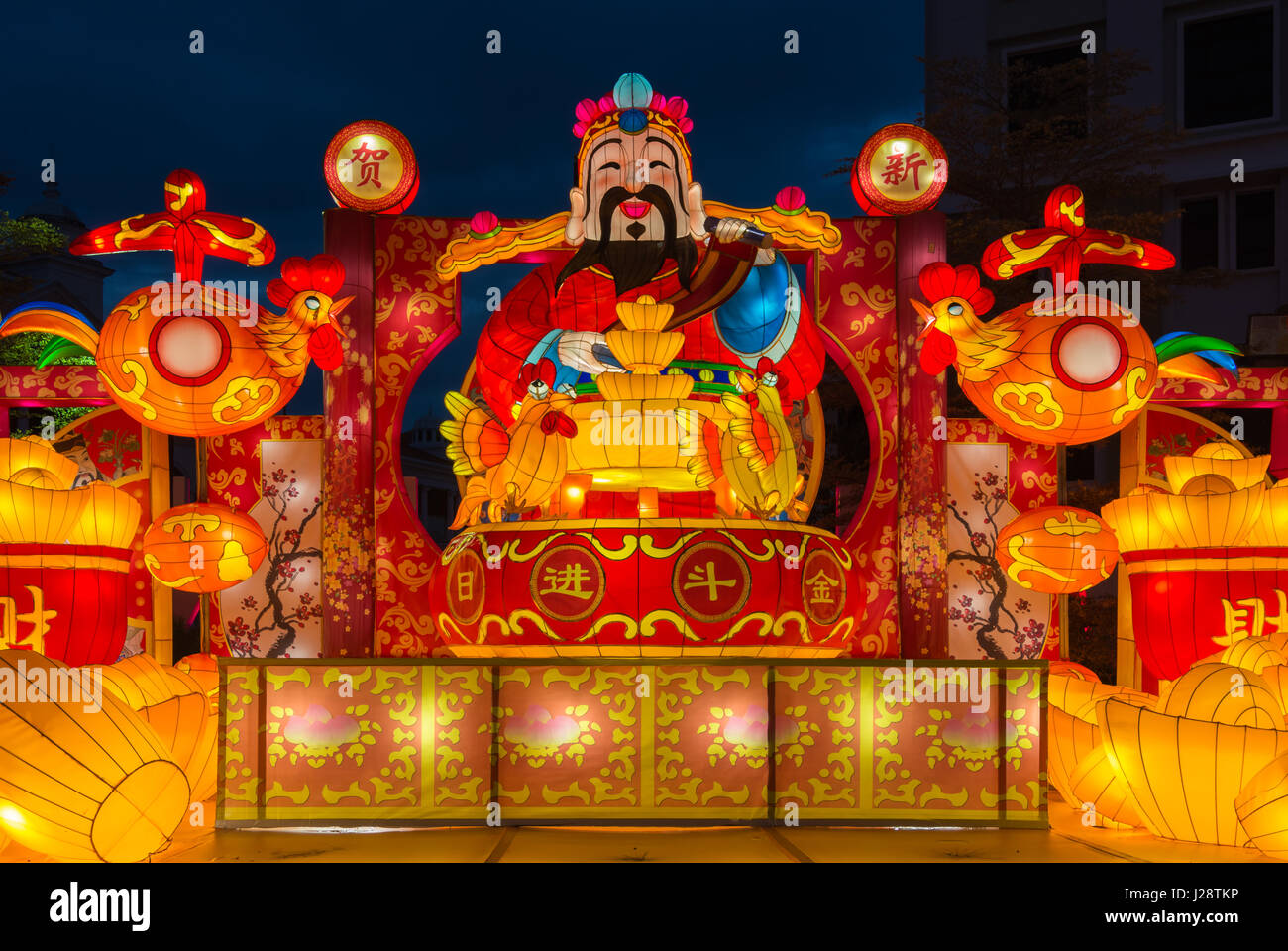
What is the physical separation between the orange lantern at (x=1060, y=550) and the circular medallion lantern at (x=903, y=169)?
2.41 m

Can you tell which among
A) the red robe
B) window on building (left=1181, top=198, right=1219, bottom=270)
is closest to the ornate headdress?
the red robe

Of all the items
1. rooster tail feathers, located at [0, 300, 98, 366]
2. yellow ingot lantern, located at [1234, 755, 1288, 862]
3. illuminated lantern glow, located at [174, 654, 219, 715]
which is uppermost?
rooster tail feathers, located at [0, 300, 98, 366]

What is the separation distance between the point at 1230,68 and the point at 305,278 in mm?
16862

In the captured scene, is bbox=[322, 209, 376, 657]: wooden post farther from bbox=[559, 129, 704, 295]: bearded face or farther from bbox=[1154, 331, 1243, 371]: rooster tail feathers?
bbox=[1154, 331, 1243, 371]: rooster tail feathers

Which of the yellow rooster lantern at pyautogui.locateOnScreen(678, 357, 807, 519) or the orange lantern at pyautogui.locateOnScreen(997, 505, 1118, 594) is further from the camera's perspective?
the orange lantern at pyautogui.locateOnScreen(997, 505, 1118, 594)

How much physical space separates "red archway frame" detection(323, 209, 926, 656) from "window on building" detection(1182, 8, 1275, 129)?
43.7 ft

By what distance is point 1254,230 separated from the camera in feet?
63.2

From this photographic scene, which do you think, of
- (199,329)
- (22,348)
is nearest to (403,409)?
(199,329)

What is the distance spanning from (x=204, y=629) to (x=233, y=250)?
8.44 feet

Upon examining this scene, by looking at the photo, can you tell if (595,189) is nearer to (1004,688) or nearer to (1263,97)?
(1004,688)

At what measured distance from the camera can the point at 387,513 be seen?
8.52 metres

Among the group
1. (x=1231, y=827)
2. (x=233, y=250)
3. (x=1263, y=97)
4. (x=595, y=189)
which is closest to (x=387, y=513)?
(x=233, y=250)

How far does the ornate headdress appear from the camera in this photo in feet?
25.5

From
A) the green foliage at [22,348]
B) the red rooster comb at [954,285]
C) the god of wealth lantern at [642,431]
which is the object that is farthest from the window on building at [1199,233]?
the green foliage at [22,348]
